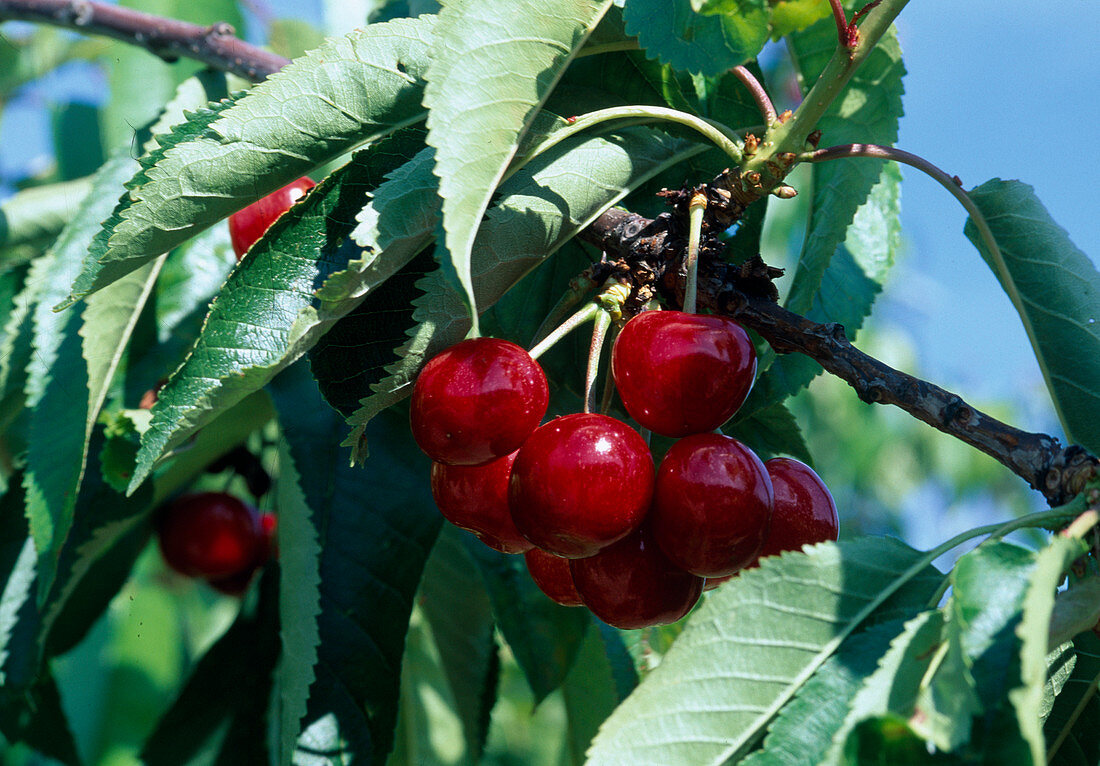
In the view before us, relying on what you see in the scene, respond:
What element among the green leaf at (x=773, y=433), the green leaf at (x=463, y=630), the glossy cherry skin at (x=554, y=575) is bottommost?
the green leaf at (x=463, y=630)

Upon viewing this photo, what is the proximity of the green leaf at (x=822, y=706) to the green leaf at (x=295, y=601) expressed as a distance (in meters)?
0.62

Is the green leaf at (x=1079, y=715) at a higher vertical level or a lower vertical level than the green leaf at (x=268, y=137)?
lower

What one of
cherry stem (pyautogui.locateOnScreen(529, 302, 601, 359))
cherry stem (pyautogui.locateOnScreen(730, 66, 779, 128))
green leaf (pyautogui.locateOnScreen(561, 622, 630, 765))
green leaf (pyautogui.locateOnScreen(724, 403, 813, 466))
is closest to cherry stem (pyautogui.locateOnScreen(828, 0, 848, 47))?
cherry stem (pyautogui.locateOnScreen(730, 66, 779, 128))

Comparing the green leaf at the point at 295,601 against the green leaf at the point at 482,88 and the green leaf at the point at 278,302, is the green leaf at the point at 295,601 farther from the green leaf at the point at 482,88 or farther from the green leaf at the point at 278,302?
the green leaf at the point at 482,88

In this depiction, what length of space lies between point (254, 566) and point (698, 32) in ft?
5.08

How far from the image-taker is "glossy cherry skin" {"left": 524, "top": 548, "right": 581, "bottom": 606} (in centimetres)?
100

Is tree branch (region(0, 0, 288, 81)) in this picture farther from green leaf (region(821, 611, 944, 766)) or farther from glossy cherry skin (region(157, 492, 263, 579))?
green leaf (region(821, 611, 944, 766))

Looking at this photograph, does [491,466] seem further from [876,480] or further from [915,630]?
[876,480]

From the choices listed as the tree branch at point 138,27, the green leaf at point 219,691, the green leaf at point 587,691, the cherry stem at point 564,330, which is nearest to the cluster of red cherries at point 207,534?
the green leaf at point 219,691

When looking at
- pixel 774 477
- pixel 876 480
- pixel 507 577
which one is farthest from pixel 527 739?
pixel 876 480

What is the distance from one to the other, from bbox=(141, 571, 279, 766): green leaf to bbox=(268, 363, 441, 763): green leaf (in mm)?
500

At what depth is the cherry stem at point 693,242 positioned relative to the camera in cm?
93

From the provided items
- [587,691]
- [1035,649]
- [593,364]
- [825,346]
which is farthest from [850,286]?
[587,691]

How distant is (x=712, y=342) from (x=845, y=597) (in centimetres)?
25
